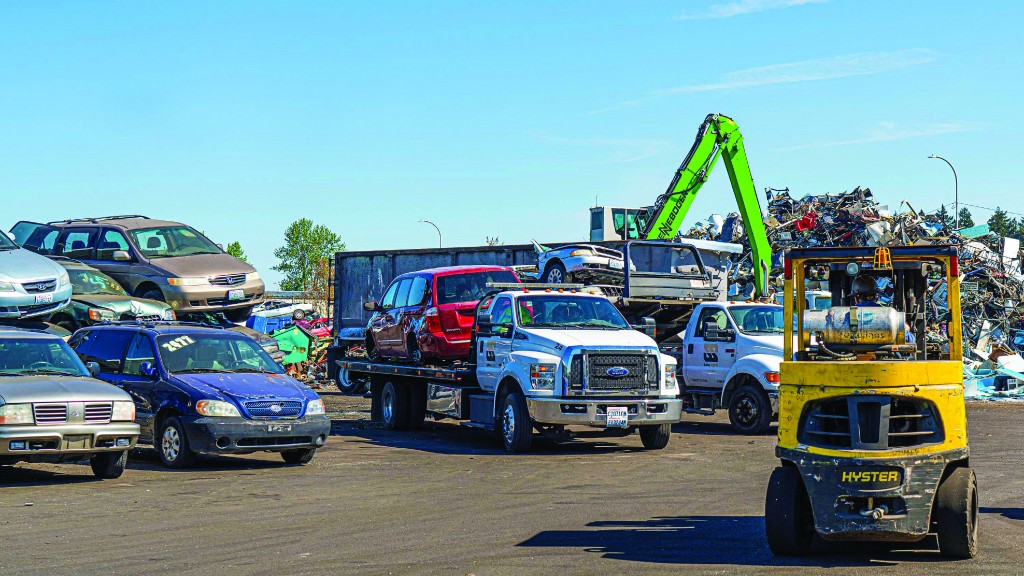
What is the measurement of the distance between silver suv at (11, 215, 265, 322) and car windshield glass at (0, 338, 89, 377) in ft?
28.4

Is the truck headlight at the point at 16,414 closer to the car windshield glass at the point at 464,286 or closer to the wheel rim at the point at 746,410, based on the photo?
the car windshield glass at the point at 464,286

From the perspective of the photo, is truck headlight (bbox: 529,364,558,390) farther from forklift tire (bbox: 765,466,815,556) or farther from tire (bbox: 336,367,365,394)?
tire (bbox: 336,367,365,394)

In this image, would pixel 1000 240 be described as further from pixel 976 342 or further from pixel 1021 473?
pixel 1021 473

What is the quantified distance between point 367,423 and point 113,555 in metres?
12.4

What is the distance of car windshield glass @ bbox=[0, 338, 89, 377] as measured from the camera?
13.8 metres

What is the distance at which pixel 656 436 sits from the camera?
16875 millimetres

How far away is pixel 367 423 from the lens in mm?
21422

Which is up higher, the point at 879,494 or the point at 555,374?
the point at 555,374

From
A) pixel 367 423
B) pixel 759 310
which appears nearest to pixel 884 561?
pixel 759 310

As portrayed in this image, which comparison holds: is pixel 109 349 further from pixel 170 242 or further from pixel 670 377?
pixel 170 242

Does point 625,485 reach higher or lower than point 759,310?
lower

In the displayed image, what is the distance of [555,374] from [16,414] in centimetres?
667

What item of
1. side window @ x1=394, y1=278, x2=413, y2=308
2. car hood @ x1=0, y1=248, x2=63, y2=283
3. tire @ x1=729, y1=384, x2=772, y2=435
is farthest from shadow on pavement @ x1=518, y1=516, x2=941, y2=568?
car hood @ x1=0, y1=248, x2=63, y2=283

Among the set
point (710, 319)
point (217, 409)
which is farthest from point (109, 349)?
point (710, 319)
